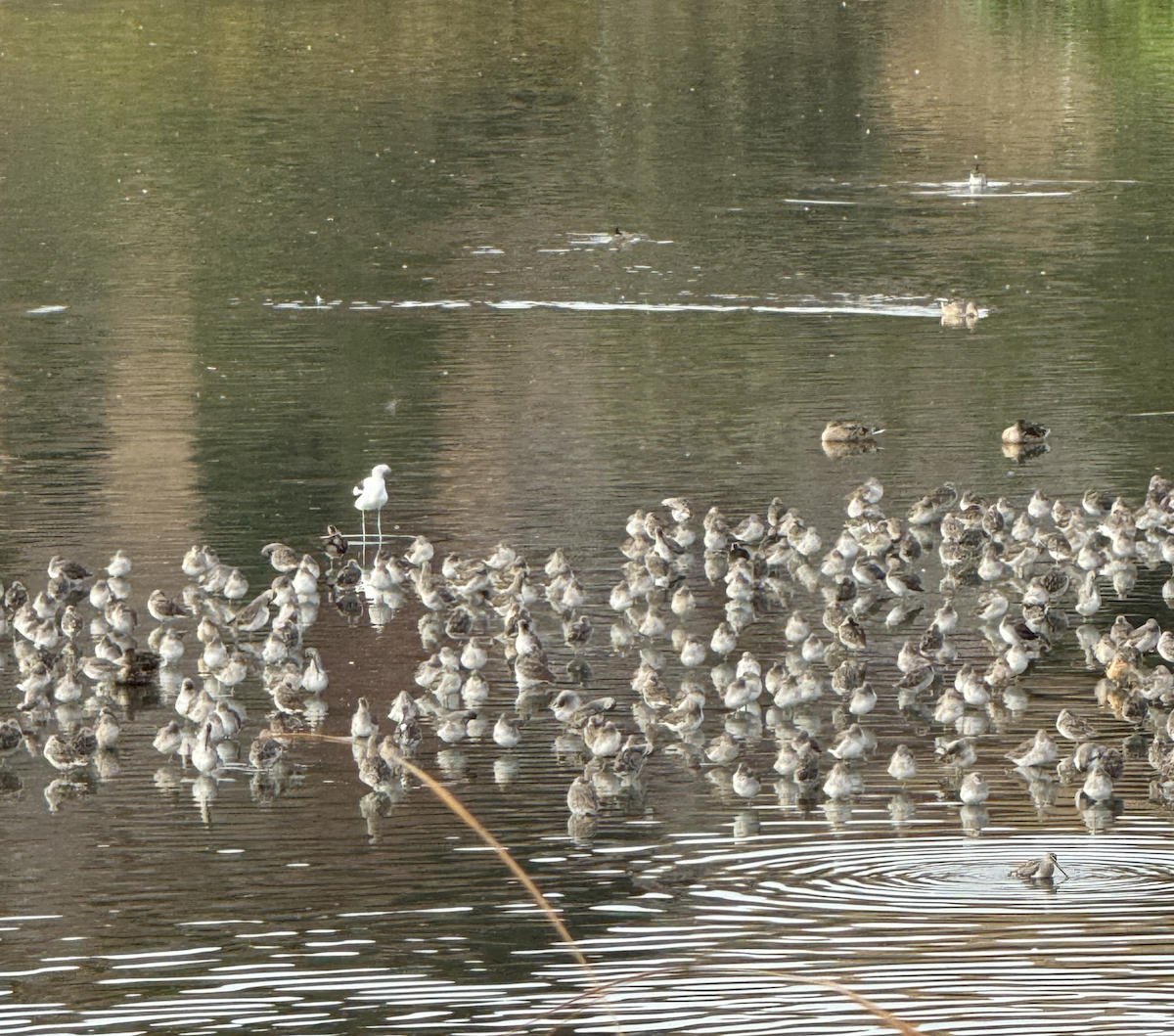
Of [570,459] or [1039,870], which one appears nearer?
[1039,870]

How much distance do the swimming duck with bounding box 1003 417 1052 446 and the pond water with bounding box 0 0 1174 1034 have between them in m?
0.20

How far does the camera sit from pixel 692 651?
17.2 metres

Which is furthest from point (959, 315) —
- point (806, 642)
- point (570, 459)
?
point (806, 642)

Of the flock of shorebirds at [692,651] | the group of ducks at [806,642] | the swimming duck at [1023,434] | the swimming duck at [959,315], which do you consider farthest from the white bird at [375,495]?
the swimming duck at [959,315]

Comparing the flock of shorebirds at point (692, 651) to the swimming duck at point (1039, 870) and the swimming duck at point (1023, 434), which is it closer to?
the swimming duck at point (1039, 870)

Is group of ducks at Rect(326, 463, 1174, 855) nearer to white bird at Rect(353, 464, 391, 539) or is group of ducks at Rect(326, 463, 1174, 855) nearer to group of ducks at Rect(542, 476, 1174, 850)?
group of ducks at Rect(542, 476, 1174, 850)

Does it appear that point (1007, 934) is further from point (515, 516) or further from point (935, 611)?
point (515, 516)

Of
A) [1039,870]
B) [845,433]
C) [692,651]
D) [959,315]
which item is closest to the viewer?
[1039,870]

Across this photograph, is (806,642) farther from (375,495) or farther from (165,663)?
(375,495)

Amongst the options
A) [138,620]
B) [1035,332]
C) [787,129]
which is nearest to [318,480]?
[138,620]

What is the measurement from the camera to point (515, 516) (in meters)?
20.9

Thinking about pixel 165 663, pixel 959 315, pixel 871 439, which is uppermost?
pixel 959 315

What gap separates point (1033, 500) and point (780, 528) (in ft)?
8.15

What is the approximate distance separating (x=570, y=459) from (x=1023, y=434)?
14.6 ft
